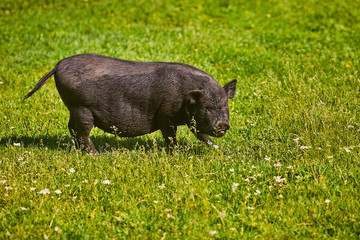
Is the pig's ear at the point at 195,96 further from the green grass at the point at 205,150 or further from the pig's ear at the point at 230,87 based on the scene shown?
the green grass at the point at 205,150

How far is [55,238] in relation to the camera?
13.2 ft

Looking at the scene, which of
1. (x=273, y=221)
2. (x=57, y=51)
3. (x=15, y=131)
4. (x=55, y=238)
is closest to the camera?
(x=55, y=238)

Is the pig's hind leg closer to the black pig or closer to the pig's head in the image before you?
the black pig

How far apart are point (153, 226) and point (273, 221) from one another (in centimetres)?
115

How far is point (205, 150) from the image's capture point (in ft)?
20.4

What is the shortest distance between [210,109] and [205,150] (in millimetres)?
588

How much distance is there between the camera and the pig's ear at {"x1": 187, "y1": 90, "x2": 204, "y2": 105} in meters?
5.93

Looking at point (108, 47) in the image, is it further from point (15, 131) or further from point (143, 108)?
point (143, 108)

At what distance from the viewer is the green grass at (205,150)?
4.30 m

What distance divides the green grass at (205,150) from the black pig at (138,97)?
1.17ft

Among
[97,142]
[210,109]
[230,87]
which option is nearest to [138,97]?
[210,109]

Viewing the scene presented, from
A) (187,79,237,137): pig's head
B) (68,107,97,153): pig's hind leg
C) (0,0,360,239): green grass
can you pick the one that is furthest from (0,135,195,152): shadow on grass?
(187,79,237,137): pig's head

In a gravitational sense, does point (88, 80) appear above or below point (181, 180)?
above

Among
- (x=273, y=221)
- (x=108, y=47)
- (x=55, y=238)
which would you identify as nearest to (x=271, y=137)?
(x=273, y=221)
